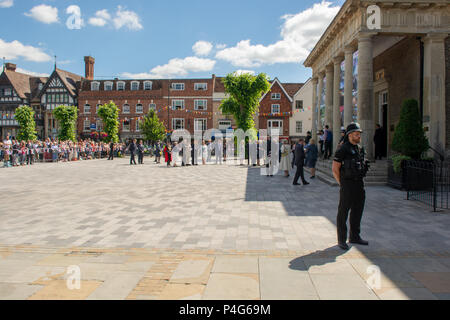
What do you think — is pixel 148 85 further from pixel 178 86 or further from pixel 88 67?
pixel 88 67

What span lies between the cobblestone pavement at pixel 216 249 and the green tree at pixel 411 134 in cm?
261

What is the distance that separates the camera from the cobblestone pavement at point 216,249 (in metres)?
3.71

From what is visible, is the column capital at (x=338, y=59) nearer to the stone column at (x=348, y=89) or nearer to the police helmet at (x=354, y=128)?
the stone column at (x=348, y=89)

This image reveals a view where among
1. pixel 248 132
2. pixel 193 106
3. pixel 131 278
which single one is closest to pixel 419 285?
pixel 131 278

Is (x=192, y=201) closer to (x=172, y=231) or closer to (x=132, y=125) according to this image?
(x=172, y=231)

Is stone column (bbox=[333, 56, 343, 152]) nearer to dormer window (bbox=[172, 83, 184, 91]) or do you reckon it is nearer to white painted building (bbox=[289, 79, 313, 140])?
white painted building (bbox=[289, 79, 313, 140])

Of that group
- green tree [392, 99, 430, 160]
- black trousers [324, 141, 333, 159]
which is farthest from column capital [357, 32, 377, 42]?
black trousers [324, 141, 333, 159]

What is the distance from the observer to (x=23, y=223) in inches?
271

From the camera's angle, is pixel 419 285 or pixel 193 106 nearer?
pixel 419 285

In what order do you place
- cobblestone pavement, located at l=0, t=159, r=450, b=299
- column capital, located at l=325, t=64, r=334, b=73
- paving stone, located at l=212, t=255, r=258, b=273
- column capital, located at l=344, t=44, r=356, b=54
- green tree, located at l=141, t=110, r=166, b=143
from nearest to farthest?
cobblestone pavement, located at l=0, t=159, r=450, b=299, paving stone, located at l=212, t=255, r=258, b=273, column capital, located at l=344, t=44, r=356, b=54, column capital, located at l=325, t=64, r=334, b=73, green tree, located at l=141, t=110, r=166, b=143

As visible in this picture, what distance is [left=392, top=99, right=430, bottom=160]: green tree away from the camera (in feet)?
37.3

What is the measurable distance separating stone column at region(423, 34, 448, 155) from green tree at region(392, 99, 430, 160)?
8.16ft

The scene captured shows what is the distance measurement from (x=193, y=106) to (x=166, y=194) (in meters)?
45.0

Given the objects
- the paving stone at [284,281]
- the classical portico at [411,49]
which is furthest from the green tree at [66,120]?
the paving stone at [284,281]
